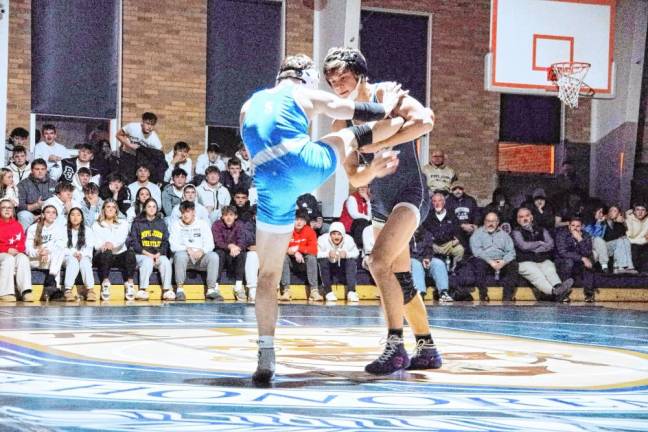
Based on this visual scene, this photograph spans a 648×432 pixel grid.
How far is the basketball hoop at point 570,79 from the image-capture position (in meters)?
15.6

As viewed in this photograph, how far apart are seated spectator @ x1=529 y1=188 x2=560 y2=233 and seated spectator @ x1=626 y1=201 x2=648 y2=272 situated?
139 centimetres

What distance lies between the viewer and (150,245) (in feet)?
48.1

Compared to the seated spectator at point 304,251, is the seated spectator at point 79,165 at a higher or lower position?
→ higher

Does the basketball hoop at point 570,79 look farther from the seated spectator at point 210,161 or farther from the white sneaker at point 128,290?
the white sneaker at point 128,290

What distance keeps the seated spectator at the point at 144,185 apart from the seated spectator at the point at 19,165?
154 centimetres

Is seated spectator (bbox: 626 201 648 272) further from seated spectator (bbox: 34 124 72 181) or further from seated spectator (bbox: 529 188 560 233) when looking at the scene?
seated spectator (bbox: 34 124 72 181)

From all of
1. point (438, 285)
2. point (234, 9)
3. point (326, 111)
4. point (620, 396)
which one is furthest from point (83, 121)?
point (620, 396)

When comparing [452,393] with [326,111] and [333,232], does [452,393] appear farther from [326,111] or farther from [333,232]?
[333,232]

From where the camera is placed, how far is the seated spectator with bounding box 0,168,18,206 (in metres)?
14.1

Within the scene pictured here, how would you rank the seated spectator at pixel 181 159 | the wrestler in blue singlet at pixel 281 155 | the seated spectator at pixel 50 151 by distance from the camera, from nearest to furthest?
the wrestler in blue singlet at pixel 281 155 → the seated spectator at pixel 50 151 → the seated spectator at pixel 181 159

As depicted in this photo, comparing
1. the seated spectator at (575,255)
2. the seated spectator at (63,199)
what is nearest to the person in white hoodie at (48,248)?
the seated spectator at (63,199)

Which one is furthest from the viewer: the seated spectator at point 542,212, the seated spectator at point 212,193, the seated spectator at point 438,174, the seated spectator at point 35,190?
the seated spectator at point 438,174

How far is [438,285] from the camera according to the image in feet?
51.2

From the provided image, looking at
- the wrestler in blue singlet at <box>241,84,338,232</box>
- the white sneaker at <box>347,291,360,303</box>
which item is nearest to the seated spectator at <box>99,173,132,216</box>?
the white sneaker at <box>347,291,360,303</box>
